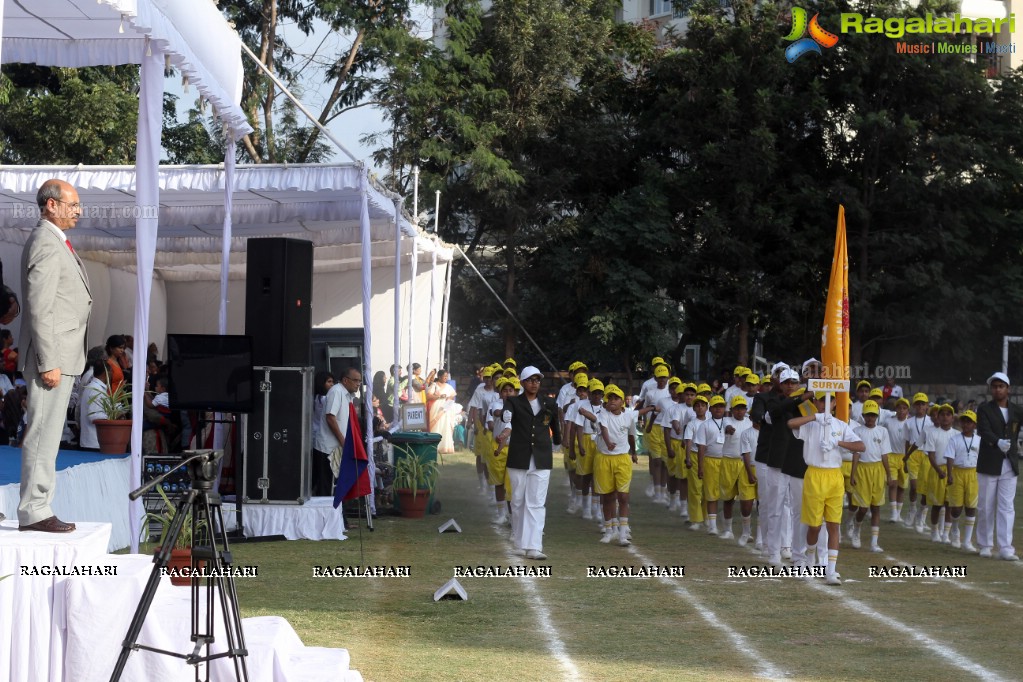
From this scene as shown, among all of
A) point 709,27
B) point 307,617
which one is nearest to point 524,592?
→ point 307,617

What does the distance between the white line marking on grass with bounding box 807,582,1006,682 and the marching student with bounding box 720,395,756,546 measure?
138 inches

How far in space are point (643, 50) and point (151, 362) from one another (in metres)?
21.1

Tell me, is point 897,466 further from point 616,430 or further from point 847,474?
point 616,430

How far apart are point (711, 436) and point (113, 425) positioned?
24.2ft

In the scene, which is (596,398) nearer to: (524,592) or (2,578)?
(524,592)

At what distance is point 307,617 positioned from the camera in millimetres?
9461

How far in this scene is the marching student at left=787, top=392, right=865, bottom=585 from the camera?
12.0m

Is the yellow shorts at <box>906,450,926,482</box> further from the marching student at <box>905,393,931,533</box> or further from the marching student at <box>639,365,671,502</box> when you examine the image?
the marching student at <box>639,365,671,502</box>

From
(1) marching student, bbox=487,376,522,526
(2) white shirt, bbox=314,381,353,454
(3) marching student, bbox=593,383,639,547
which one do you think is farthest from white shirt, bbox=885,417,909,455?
(2) white shirt, bbox=314,381,353,454

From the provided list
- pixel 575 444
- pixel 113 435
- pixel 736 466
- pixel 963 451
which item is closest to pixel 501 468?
pixel 575 444

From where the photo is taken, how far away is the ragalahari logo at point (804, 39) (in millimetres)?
31266

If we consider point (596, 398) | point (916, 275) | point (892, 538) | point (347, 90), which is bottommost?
point (892, 538)

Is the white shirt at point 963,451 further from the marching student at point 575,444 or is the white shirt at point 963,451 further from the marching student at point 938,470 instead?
the marching student at point 575,444

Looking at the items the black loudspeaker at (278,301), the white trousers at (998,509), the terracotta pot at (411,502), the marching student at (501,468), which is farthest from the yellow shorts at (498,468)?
the white trousers at (998,509)
